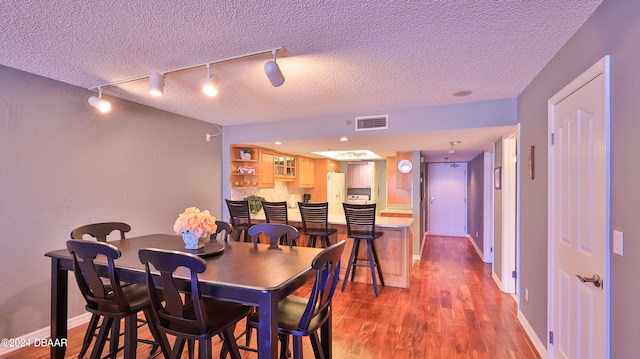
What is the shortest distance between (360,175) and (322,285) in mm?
5901

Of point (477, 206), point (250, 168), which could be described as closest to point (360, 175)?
point (477, 206)

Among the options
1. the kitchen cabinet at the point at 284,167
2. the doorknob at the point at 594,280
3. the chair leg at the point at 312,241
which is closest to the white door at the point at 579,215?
the doorknob at the point at 594,280

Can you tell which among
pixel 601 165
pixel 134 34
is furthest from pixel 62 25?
pixel 601 165

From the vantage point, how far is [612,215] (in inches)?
53.8

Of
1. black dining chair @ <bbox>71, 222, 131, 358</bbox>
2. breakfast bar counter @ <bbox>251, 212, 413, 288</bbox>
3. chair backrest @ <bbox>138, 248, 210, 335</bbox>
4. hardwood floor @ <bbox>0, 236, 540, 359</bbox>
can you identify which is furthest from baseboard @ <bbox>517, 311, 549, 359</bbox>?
black dining chair @ <bbox>71, 222, 131, 358</bbox>

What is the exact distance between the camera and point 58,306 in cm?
211

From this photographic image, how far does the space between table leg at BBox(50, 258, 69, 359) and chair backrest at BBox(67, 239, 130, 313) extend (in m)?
0.34

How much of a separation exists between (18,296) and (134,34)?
2382 millimetres

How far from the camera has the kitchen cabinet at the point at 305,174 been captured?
245 inches

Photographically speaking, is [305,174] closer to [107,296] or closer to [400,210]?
[400,210]

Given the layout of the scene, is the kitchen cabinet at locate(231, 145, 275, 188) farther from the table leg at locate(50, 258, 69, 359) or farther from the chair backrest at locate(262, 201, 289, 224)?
the table leg at locate(50, 258, 69, 359)

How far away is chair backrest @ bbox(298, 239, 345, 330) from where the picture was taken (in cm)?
154

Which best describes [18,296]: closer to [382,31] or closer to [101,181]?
[101,181]

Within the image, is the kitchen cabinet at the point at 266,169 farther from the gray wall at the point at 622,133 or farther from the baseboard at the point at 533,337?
the gray wall at the point at 622,133
